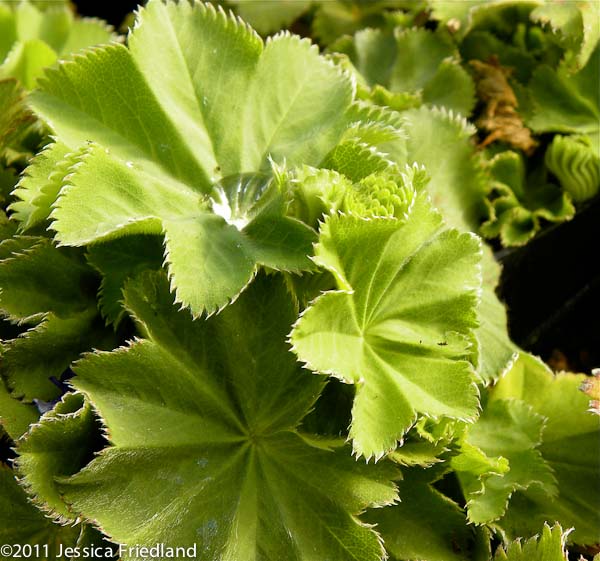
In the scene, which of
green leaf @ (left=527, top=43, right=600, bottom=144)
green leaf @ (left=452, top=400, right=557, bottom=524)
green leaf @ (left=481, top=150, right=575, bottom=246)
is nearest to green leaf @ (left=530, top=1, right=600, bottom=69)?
green leaf @ (left=527, top=43, right=600, bottom=144)

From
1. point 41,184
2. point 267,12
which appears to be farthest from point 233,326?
point 267,12

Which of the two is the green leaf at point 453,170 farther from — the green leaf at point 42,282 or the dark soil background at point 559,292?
the green leaf at point 42,282

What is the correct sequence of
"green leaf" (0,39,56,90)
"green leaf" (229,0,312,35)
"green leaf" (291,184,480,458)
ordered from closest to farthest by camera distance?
"green leaf" (291,184,480,458) < "green leaf" (0,39,56,90) < "green leaf" (229,0,312,35)

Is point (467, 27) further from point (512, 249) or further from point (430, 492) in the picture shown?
point (430, 492)

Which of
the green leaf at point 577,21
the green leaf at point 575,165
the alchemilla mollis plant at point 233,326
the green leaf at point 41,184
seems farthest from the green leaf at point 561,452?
the green leaf at point 41,184

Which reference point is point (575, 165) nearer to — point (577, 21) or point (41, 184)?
point (577, 21)

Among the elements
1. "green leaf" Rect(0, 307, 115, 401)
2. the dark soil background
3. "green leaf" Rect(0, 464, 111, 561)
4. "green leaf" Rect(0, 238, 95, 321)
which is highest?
"green leaf" Rect(0, 238, 95, 321)

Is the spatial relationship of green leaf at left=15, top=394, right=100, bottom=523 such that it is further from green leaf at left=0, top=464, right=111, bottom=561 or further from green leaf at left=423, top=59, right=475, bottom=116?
green leaf at left=423, top=59, right=475, bottom=116
